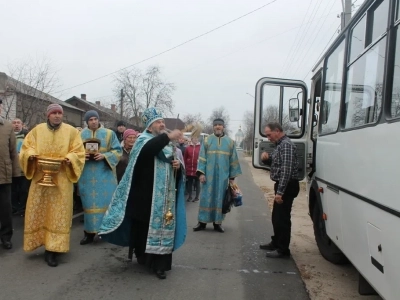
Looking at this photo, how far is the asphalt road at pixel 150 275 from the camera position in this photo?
12.7 feet

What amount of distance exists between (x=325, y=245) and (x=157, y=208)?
89.1 inches

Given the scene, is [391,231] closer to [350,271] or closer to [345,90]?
[345,90]

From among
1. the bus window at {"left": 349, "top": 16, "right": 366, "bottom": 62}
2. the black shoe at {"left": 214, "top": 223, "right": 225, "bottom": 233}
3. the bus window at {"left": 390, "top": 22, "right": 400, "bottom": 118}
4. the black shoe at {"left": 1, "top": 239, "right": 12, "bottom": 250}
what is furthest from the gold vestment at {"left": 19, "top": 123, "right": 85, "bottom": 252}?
the bus window at {"left": 390, "top": 22, "right": 400, "bottom": 118}

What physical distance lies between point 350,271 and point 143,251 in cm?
245

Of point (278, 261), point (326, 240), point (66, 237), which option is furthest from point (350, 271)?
point (66, 237)

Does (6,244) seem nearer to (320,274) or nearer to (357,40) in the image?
(320,274)

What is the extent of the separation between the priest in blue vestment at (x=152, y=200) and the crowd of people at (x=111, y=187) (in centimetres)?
1

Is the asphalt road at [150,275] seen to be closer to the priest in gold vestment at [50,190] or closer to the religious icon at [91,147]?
the priest in gold vestment at [50,190]

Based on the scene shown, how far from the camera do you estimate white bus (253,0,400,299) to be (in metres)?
2.48

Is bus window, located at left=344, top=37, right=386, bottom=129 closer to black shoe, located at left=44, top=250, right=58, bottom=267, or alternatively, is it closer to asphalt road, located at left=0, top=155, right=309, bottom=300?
asphalt road, located at left=0, top=155, right=309, bottom=300

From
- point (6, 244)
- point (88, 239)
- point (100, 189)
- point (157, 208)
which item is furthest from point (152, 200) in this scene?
point (6, 244)

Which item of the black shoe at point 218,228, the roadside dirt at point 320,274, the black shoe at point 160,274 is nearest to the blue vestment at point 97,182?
the black shoe at point 160,274

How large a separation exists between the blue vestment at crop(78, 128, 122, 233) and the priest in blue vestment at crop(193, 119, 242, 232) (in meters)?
1.65

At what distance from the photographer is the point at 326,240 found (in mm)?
4988
